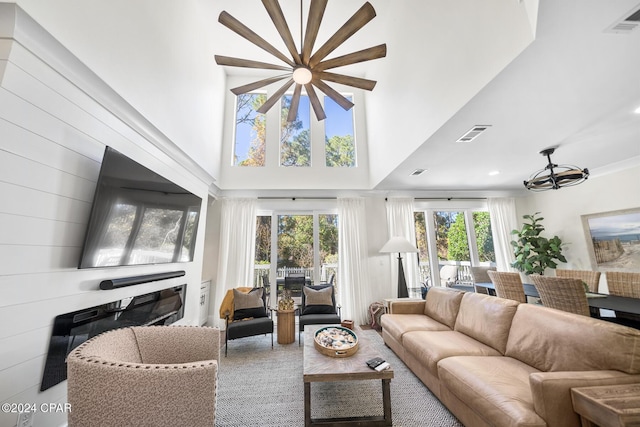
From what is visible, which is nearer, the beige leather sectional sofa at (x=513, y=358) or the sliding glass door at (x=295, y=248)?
the beige leather sectional sofa at (x=513, y=358)

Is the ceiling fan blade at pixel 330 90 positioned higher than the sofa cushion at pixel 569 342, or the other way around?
the ceiling fan blade at pixel 330 90

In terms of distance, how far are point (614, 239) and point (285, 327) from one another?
5722mm

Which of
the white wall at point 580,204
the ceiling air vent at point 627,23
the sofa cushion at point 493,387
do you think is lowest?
the sofa cushion at point 493,387

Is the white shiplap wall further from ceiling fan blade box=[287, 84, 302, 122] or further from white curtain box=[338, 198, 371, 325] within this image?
white curtain box=[338, 198, 371, 325]

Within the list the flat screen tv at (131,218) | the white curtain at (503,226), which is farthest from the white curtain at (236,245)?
the white curtain at (503,226)

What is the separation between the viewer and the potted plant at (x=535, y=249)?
4.59 meters

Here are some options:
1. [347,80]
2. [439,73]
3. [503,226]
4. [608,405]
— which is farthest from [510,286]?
[347,80]

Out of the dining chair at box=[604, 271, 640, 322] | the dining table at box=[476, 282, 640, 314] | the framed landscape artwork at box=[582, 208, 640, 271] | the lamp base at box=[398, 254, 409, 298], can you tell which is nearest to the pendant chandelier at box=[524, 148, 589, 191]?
the dining table at box=[476, 282, 640, 314]

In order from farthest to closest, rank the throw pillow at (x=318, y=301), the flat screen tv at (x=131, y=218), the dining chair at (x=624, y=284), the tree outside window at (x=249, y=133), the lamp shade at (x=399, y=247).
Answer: the tree outside window at (x=249, y=133), the lamp shade at (x=399, y=247), the throw pillow at (x=318, y=301), the dining chair at (x=624, y=284), the flat screen tv at (x=131, y=218)

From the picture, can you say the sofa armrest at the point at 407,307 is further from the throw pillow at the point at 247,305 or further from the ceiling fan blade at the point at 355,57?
the ceiling fan blade at the point at 355,57

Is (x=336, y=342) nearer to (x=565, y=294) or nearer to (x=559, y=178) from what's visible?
(x=565, y=294)

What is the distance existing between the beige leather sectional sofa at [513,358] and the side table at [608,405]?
0.05 m

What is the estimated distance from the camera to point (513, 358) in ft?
7.03

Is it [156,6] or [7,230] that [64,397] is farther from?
[156,6]
